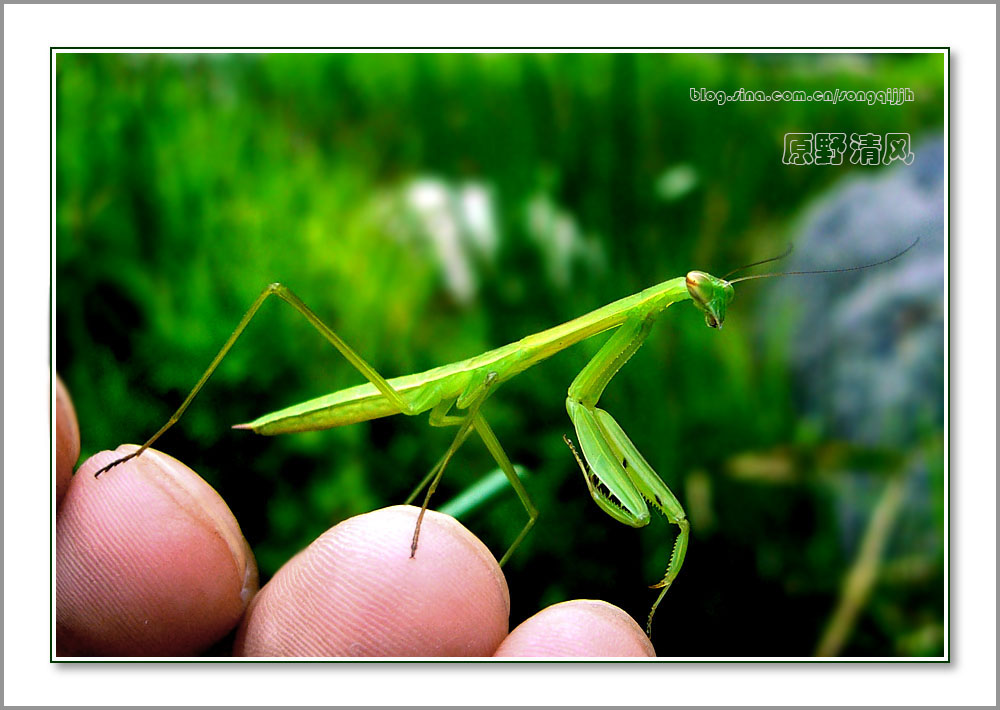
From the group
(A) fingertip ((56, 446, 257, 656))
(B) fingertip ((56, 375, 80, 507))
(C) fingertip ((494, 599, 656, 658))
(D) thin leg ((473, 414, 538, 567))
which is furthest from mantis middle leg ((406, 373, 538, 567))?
(B) fingertip ((56, 375, 80, 507))

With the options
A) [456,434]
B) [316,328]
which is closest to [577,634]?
[456,434]

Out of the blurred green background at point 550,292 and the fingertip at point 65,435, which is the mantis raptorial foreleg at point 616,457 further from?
the fingertip at point 65,435

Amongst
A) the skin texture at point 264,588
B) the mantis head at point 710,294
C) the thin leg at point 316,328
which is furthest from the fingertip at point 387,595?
the mantis head at point 710,294

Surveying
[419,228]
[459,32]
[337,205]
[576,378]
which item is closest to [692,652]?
[576,378]

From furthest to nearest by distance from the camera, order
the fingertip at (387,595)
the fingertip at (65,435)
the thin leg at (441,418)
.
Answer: the fingertip at (65,435), the thin leg at (441,418), the fingertip at (387,595)

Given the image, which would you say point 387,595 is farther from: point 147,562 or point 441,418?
point 147,562

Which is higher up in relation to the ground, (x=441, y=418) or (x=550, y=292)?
(x=550, y=292)

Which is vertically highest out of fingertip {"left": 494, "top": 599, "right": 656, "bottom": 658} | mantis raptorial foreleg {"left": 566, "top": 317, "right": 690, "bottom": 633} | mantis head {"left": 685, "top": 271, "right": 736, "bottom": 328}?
mantis head {"left": 685, "top": 271, "right": 736, "bottom": 328}

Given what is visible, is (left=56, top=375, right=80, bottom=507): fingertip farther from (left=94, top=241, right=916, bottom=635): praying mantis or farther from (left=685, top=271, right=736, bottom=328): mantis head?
(left=685, top=271, right=736, bottom=328): mantis head
